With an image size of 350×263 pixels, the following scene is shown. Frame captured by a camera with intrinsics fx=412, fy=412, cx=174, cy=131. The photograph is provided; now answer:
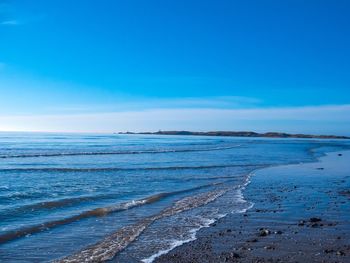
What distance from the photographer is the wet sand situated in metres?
8.66

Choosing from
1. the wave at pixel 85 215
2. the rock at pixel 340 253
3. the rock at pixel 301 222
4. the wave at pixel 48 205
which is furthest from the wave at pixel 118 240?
the rock at pixel 340 253

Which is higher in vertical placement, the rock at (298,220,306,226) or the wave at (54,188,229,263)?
the rock at (298,220,306,226)

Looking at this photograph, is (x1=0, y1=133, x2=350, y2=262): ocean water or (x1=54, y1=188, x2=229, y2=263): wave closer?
(x1=54, y1=188, x2=229, y2=263): wave

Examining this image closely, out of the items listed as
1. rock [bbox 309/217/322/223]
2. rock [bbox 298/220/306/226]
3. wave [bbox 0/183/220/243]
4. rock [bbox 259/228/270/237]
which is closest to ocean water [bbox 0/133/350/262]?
wave [bbox 0/183/220/243]

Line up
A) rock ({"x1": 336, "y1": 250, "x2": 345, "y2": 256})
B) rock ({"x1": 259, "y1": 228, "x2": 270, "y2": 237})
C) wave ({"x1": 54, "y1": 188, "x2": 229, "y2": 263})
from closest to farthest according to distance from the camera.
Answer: rock ({"x1": 336, "y1": 250, "x2": 345, "y2": 256})
wave ({"x1": 54, "y1": 188, "x2": 229, "y2": 263})
rock ({"x1": 259, "y1": 228, "x2": 270, "y2": 237})

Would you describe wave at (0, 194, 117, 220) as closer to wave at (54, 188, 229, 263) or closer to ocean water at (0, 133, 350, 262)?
ocean water at (0, 133, 350, 262)

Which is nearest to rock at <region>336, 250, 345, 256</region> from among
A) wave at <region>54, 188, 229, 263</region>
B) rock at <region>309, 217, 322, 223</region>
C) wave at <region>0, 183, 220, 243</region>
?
rock at <region>309, 217, 322, 223</region>

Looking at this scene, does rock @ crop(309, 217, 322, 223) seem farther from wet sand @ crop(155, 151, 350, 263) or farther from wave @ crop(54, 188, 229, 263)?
wave @ crop(54, 188, 229, 263)

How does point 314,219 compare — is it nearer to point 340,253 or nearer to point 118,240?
point 340,253

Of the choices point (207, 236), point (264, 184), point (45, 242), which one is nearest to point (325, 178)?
point (264, 184)

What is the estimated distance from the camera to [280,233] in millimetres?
10617

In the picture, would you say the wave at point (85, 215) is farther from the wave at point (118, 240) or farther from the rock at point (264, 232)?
the rock at point (264, 232)

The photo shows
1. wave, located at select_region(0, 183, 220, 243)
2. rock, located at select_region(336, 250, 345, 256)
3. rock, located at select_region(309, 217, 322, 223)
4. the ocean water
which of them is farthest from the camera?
rock, located at select_region(309, 217, 322, 223)

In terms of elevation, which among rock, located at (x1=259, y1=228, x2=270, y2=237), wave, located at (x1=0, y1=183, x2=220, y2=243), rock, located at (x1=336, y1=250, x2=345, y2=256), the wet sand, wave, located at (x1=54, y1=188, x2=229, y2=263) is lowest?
wave, located at (x1=54, y1=188, x2=229, y2=263)
